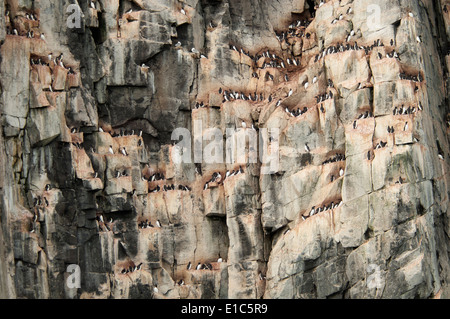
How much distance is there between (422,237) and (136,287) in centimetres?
1515

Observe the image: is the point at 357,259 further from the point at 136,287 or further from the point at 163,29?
the point at 163,29

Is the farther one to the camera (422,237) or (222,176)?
(222,176)

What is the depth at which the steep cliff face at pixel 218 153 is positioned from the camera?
56.8 metres

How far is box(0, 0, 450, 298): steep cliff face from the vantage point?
56.8 m

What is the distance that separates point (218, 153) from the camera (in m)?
62.2

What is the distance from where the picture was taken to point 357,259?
57312 millimetres

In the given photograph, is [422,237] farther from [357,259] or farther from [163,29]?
[163,29]

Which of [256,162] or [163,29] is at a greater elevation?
[163,29]

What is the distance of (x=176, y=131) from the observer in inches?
2482

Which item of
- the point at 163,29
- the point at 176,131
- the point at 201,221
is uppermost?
the point at 163,29
